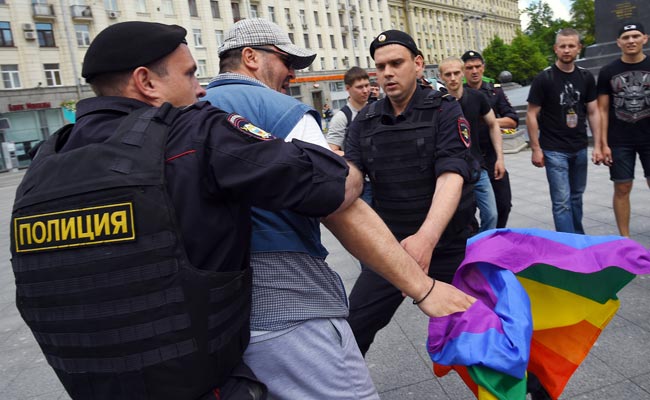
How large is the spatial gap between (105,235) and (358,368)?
2.96 ft

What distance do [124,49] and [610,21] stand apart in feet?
47.0

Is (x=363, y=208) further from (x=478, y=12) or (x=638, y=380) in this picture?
(x=478, y=12)

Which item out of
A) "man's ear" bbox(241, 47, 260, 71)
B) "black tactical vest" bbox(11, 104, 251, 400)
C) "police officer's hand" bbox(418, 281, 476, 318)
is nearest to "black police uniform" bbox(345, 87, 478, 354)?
"police officer's hand" bbox(418, 281, 476, 318)

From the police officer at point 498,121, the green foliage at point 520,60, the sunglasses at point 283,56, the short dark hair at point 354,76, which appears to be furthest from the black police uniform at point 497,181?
the green foliage at point 520,60

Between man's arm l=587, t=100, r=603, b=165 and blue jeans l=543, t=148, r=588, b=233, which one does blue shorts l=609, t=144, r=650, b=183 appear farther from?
blue jeans l=543, t=148, r=588, b=233

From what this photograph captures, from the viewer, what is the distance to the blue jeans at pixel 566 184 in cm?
502

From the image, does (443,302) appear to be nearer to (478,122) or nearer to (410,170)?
(410,170)

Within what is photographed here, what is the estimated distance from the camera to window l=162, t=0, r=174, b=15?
39125mm

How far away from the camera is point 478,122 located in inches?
200

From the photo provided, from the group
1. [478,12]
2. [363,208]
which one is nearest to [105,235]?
[363,208]

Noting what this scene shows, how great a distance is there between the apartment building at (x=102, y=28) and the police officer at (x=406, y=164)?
1317 inches

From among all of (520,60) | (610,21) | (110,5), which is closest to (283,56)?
(610,21)

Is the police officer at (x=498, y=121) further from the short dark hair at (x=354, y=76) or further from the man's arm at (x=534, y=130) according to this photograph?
the short dark hair at (x=354, y=76)

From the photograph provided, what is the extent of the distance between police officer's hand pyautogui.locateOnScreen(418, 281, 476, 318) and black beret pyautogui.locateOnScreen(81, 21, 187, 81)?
1079 mm
